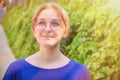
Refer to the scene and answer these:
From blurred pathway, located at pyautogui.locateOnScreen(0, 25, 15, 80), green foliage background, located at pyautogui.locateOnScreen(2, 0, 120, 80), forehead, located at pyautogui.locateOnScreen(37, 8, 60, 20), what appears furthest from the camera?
blurred pathway, located at pyautogui.locateOnScreen(0, 25, 15, 80)

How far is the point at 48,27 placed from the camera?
1.12 metres

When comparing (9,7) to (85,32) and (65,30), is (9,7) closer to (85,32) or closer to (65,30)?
(85,32)

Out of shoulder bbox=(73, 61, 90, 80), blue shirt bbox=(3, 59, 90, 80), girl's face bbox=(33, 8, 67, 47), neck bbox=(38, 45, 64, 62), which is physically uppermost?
girl's face bbox=(33, 8, 67, 47)

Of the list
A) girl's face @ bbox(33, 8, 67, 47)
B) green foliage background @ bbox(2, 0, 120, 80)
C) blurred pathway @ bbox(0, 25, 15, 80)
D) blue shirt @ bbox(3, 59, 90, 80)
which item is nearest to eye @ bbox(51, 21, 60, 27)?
girl's face @ bbox(33, 8, 67, 47)

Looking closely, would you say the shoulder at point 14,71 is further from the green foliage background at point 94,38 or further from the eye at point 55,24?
the green foliage background at point 94,38

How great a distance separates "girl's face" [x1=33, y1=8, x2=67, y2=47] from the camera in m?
1.12

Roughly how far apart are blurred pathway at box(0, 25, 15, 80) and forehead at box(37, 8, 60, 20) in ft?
3.19

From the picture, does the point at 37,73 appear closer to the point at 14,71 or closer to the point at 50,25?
the point at 14,71

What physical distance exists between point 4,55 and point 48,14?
3.31ft

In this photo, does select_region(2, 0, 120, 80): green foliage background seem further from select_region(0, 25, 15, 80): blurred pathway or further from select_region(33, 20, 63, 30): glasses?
select_region(33, 20, 63, 30): glasses

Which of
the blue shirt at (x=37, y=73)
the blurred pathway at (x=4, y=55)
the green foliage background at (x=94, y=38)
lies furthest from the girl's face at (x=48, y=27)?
the blurred pathway at (x=4, y=55)

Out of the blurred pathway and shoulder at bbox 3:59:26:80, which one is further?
the blurred pathway

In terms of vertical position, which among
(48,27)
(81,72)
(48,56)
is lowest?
(81,72)

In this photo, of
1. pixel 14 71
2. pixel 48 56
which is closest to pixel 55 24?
pixel 48 56
